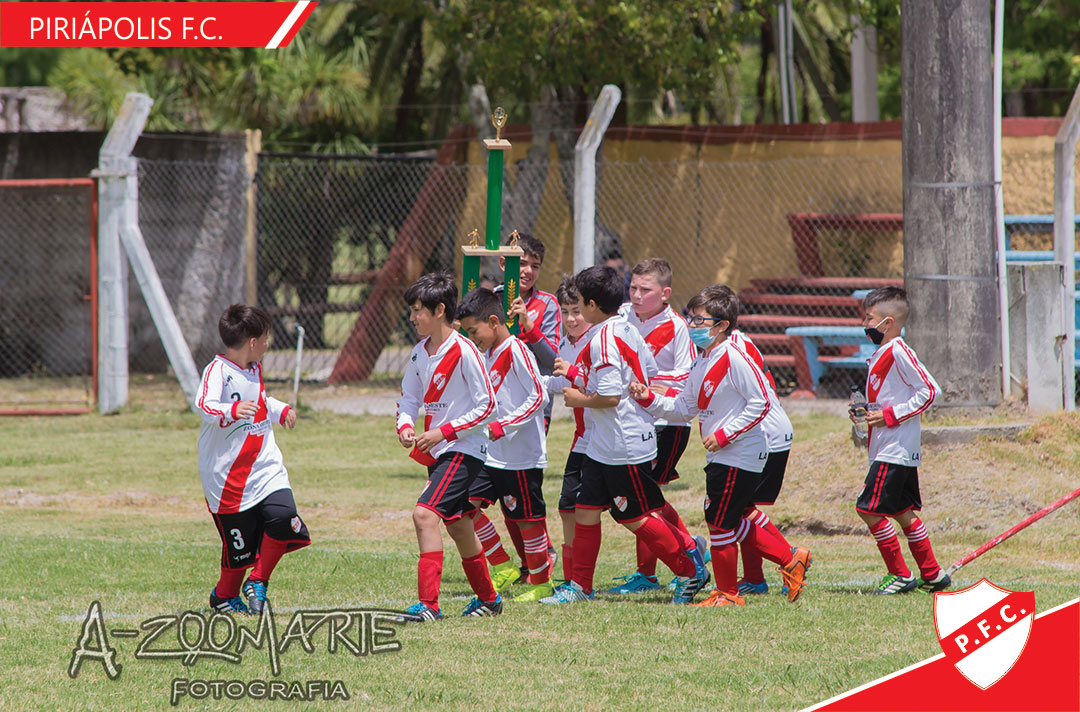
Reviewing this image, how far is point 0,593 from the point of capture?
6801mm

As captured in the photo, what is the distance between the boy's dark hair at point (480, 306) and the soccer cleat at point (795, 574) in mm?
1867

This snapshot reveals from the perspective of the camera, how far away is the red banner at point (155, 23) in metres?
15.4

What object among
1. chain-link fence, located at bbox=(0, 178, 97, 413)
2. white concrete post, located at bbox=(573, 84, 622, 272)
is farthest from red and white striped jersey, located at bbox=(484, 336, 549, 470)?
chain-link fence, located at bbox=(0, 178, 97, 413)

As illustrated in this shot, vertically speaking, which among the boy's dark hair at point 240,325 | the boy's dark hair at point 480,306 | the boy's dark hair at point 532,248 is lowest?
the boy's dark hair at point 240,325

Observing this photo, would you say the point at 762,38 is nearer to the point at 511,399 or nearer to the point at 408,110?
the point at 408,110

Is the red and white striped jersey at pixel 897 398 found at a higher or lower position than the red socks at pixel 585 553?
higher

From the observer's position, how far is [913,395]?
6.87 metres

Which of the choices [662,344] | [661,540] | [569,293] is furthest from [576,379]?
[662,344]

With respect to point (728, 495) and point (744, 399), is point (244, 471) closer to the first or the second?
point (728, 495)

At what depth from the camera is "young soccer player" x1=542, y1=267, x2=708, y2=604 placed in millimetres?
6582

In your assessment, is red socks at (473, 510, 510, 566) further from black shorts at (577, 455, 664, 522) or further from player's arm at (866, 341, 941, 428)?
player's arm at (866, 341, 941, 428)

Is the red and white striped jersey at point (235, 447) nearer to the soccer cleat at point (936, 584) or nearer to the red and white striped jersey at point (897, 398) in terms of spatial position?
the red and white striped jersey at point (897, 398)

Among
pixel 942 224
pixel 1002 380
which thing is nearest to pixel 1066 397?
pixel 1002 380

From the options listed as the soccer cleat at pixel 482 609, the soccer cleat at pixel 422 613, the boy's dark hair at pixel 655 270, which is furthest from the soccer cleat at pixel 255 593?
the boy's dark hair at pixel 655 270
